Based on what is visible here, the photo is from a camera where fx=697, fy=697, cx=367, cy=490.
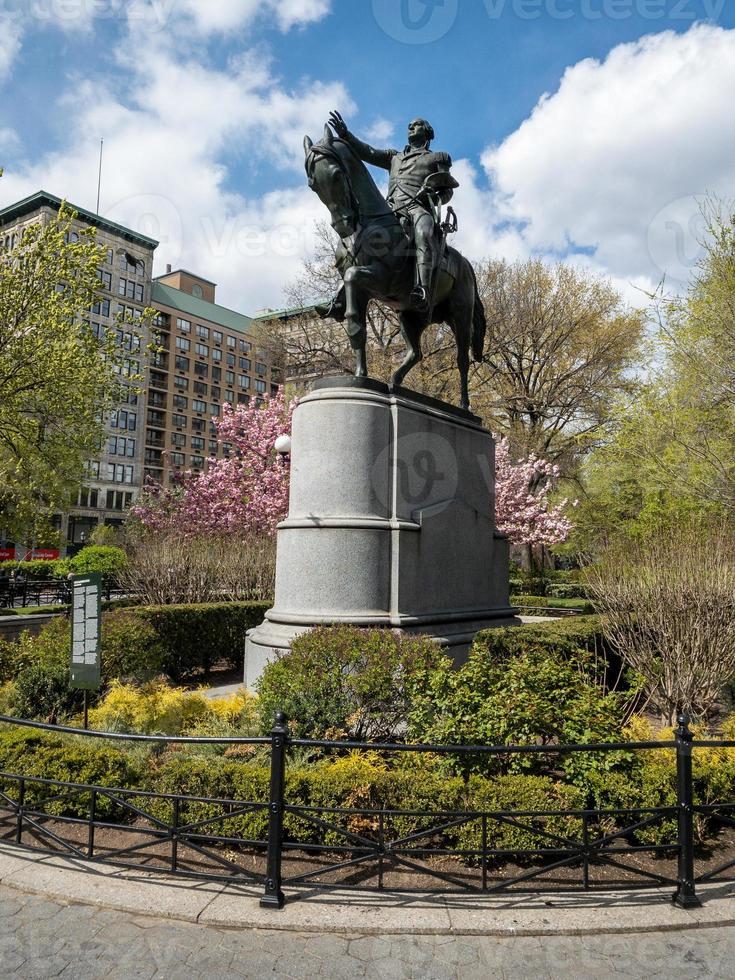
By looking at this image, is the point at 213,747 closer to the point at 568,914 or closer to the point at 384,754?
the point at 384,754

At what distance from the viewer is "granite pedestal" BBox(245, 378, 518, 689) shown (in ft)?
29.9

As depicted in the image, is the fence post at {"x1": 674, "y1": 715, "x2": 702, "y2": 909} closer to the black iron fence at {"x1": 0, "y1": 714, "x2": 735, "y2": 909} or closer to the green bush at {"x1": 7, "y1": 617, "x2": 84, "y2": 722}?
the black iron fence at {"x1": 0, "y1": 714, "x2": 735, "y2": 909}

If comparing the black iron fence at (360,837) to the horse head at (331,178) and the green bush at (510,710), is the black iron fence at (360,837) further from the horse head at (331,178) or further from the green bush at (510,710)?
the horse head at (331,178)

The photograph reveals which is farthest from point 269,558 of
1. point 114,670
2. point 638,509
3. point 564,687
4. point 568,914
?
point 638,509

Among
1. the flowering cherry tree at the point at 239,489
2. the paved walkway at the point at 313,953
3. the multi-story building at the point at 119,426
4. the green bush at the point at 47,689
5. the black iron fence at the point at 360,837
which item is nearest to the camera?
the paved walkway at the point at 313,953

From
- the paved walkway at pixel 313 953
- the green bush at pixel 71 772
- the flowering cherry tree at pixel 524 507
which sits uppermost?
the flowering cherry tree at pixel 524 507

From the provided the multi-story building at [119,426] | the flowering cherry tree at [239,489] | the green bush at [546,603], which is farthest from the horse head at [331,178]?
the multi-story building at [119,426]

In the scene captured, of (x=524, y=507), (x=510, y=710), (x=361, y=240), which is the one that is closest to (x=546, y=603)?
(x=524, y=507)

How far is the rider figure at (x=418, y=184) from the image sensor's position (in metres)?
10.0

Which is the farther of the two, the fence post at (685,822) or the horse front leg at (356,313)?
the horse front leg at (356,313)

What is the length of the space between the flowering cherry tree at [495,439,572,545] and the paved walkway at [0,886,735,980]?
27462 mm

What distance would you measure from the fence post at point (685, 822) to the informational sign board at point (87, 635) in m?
5.27

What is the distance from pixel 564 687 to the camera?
625cm

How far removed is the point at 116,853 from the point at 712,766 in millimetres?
4782
